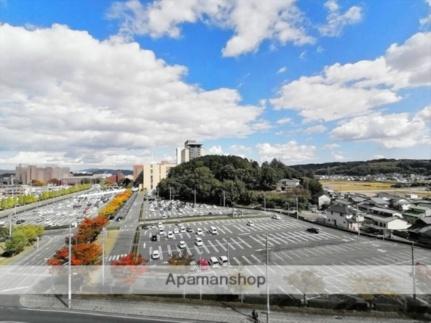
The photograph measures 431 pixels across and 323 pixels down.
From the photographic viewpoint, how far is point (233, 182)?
317ft

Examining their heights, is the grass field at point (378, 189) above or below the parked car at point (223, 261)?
above

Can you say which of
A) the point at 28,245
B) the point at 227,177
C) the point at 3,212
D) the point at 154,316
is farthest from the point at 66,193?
the point at 154,316

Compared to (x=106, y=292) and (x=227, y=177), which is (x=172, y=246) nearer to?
(x=106, y=292)

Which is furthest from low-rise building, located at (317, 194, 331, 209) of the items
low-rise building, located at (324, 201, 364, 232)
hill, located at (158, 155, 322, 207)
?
low-rise building, located at (324, 201, 364, 232)

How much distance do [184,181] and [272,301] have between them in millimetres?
86619

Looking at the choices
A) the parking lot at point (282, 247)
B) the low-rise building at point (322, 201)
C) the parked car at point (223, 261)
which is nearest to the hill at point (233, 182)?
the low-rise building at point (322, 201)

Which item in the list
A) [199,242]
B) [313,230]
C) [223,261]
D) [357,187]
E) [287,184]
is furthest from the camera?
[357,187]

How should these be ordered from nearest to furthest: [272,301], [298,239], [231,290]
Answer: [272,301], [231,290], [298,239]

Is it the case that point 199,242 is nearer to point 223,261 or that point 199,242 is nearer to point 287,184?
point 223,261

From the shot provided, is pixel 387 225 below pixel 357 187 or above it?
below

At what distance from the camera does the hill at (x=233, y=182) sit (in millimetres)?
92188

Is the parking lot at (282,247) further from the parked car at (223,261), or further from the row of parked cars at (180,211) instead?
the row of parked cars at (180,211)

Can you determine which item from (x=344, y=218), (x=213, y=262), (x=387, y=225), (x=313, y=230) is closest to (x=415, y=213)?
(x=387, y=225)

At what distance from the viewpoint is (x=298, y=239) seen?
4731 cm
